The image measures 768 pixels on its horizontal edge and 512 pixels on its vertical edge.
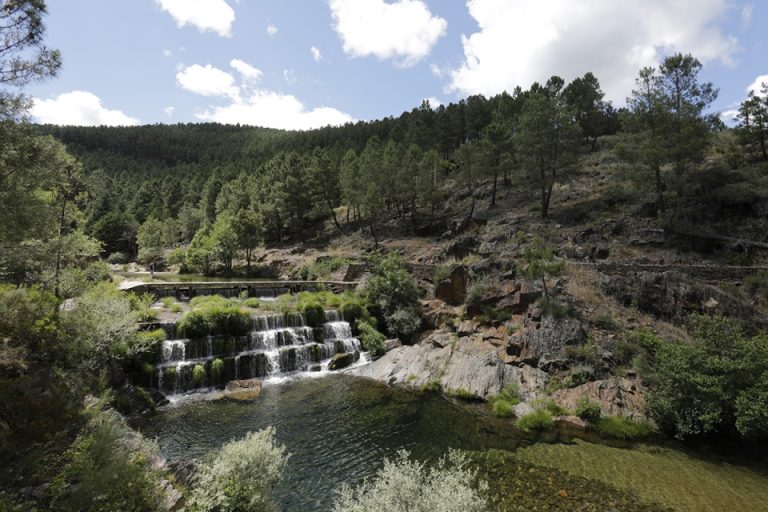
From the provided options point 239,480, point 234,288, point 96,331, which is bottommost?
point 234,288

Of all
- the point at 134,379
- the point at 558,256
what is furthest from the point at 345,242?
the point at 134,379

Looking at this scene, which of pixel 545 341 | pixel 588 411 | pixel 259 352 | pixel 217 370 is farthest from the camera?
pixel 259 352

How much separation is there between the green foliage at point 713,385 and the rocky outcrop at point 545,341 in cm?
498

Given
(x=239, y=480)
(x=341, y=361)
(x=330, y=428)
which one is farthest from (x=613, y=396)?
(x=239, y=480)

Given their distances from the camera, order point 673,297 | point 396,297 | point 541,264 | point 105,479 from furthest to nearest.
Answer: point 396,297
point 541,264
point 673,297
point 105,479

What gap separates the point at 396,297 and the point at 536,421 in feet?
54.6

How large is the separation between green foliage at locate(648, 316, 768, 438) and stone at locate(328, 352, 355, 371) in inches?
705

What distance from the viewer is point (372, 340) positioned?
28.3m

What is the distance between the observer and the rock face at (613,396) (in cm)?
1742

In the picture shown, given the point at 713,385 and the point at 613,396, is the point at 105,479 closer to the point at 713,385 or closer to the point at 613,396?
the point at 613,396

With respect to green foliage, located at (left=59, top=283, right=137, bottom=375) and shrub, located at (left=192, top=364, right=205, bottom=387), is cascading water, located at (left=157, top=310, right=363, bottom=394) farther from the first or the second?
green foliage, located at (left=59, top=283, right=137, bottom=375)

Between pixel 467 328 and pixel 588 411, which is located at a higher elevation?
pixel 467 328

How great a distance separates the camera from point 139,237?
69375mm

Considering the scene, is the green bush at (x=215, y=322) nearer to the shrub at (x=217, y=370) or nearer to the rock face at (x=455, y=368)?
the shrub at (x=217, y=370)
